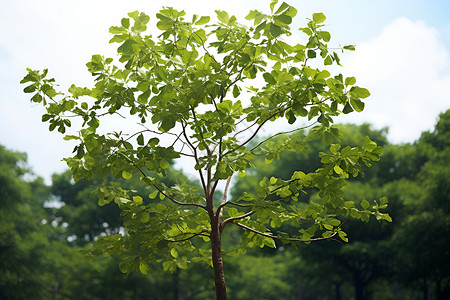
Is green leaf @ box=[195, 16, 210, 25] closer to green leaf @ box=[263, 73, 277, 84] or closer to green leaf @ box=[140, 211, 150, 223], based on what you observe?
green leaf @ box=[263, 73, 277, 84]

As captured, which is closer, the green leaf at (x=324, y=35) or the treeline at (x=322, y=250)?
the green leaf at (x=324, y=35)

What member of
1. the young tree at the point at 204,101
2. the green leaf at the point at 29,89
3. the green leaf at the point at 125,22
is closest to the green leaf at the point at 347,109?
the young tree at the point at 204,101

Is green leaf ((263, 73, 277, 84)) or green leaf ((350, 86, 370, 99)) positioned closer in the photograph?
green leaf ((350, 86, 370, 99))

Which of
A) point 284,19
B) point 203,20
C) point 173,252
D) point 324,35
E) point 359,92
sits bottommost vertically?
point 173,252

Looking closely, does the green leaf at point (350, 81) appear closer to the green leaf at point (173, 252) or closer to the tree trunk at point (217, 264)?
the tree trunk at point (217, 264)

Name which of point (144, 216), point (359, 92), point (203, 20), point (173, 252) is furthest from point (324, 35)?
point (173, 252)

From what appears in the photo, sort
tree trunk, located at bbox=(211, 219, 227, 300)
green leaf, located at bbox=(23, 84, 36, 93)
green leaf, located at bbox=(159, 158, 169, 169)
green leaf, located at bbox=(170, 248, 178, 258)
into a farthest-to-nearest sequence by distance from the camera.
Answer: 1. green leaf, located at bbox=(170, 248, 178, 258)
2. tree trunk, located at bbox=(211, 219, 227, 300)
3. green leaf, located at bbox=(23, 84, 36, 93)
4. green leaf, located at bbox=(159, 158, 169, 169)

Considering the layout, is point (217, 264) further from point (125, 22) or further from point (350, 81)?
point (125, 22)

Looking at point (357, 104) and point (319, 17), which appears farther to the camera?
point (357, 104)

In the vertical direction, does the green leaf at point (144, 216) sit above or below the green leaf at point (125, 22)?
below

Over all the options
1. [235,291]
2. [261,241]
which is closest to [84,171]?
[261,241]

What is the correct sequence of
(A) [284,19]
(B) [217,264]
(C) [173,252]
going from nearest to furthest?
(A) [284,19], (B) [217,264], (C) [173,252]

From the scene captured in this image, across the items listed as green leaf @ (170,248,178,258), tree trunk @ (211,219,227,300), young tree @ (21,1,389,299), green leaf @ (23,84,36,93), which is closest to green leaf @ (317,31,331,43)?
young tree @ (21,1,389,299)

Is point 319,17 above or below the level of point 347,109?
above
